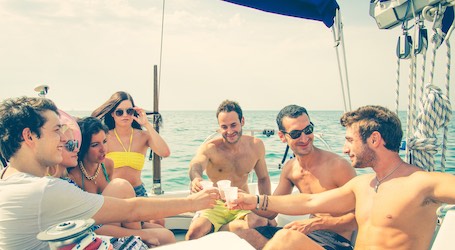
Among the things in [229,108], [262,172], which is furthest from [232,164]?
[229,108]

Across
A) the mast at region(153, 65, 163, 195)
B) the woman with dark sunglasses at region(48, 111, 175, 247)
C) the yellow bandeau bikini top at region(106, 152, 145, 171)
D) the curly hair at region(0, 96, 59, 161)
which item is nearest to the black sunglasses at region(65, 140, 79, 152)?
the woman with dark sunglasses at region(48, 111, 175, 247)

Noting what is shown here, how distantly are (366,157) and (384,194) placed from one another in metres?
0.25

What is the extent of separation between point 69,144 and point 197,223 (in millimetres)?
1487

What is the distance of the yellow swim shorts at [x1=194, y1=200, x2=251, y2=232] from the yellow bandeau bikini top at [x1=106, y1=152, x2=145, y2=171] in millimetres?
908

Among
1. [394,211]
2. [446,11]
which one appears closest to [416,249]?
[394,211]

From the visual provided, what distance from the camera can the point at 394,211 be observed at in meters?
2.06

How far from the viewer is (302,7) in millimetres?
3246

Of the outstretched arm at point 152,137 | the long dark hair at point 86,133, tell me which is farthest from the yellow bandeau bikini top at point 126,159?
the long dark hair at point 86,133

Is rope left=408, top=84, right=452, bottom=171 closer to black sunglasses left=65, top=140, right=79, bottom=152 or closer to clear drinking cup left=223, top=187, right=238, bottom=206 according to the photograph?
clear drinking cup left=223, top=187, right=238, bottom=206

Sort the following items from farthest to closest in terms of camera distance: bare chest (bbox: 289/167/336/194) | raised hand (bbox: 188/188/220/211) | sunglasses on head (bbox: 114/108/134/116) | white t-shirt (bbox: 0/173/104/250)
A: sunglasses on head (bbox: 114/108/134/116), bare chest (bbox: 289/167/336/194), raised hand (bbox: 188/188/220/211), white t-shirt (bbox: 0/173/104/250)

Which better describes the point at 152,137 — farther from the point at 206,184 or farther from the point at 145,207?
the point at 145,207

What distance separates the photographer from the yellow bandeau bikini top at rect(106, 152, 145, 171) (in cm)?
366

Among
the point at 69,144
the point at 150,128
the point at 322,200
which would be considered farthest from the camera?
the point at 150,128

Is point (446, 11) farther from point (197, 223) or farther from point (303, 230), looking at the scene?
point (197, 223)
